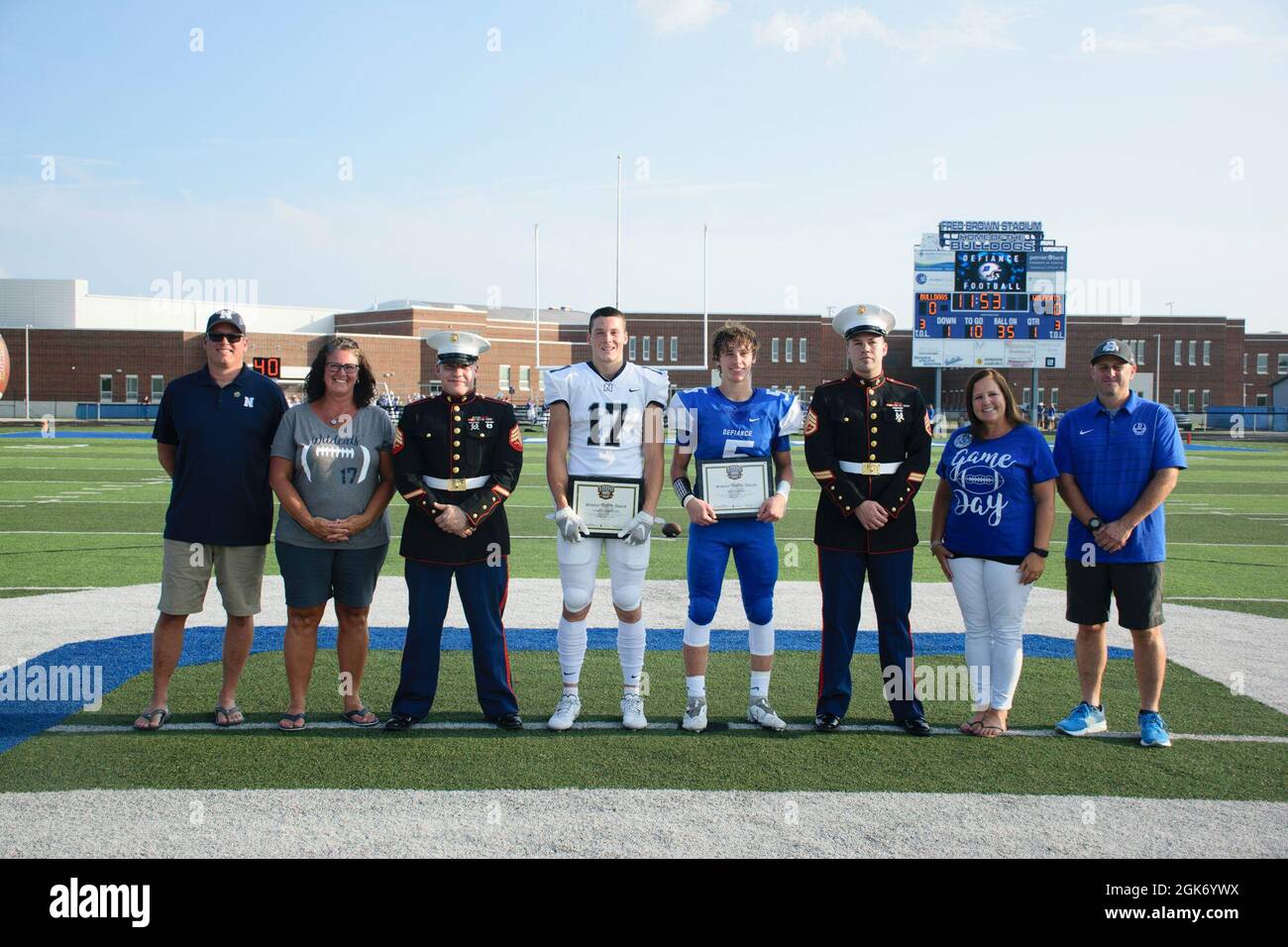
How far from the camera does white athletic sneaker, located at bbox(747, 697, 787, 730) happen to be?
5.00 metres

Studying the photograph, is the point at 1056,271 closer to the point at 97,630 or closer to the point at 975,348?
the point at 975,348

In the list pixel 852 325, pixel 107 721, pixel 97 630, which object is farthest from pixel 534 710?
pixel 97 630

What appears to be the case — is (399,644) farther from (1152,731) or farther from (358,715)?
(1152,731)

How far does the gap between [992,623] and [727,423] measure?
5.27 ft

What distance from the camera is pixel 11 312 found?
80.8m

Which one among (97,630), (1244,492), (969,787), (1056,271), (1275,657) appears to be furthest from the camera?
(1056,271)

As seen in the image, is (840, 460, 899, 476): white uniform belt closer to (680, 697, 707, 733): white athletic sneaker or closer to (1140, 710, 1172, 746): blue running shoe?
(680, 697, 707, 733): white athletic sneaker

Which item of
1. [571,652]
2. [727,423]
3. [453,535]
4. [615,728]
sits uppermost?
[727,423]

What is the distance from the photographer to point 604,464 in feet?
16.9

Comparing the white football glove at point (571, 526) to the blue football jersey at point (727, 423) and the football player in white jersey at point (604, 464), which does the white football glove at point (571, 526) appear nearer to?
the football player in white jersey at point (604, 464)

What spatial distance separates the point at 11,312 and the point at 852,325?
299 ft

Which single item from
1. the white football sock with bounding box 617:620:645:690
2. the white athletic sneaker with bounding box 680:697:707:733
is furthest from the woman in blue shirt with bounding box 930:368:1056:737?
the white football sock with bounding box 617:620:645:690

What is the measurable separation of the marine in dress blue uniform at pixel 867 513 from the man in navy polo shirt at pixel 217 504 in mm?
2729

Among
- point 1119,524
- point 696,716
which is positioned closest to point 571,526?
point 696,716
